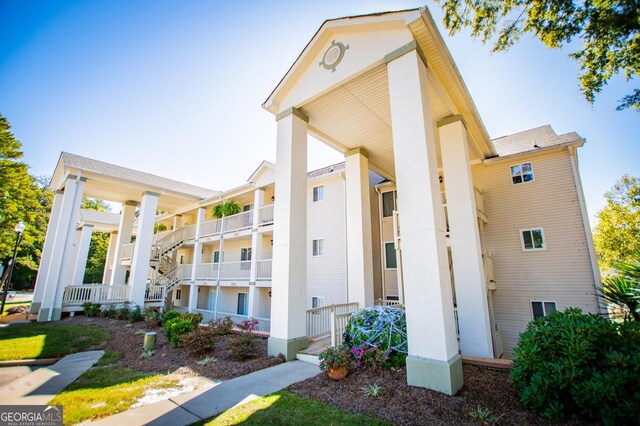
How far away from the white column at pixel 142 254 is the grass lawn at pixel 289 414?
14.7m

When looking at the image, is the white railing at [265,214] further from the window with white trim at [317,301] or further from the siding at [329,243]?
the window with white trim at [317,301]

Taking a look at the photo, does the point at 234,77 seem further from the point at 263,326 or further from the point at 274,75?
the point at 263,326

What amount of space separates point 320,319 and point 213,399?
4.94 metres

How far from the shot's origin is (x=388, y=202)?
15.1m

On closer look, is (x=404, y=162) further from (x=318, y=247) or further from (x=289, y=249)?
(x=318, y=247)

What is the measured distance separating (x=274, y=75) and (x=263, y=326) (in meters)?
12.4

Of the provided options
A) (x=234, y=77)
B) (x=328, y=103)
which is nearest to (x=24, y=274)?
(x=234, y=77)

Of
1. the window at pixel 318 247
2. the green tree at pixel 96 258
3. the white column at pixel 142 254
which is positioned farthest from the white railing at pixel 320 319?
the green tree at pixel 96 258

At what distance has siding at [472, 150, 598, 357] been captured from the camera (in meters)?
9.98

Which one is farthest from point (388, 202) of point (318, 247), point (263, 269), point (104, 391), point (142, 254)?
point (142, 254)

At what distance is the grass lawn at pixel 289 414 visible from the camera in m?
3.70

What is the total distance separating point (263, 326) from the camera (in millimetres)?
15203

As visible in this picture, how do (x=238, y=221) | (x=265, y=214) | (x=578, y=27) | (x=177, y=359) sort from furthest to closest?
(x=238, y=221) → (x=265, y=214) → (x=177, y=359) → (x=578, y=27)

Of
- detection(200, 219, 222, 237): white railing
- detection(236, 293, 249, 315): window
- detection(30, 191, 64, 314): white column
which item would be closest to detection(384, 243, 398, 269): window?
detection(236, 293, 249, 315): window
